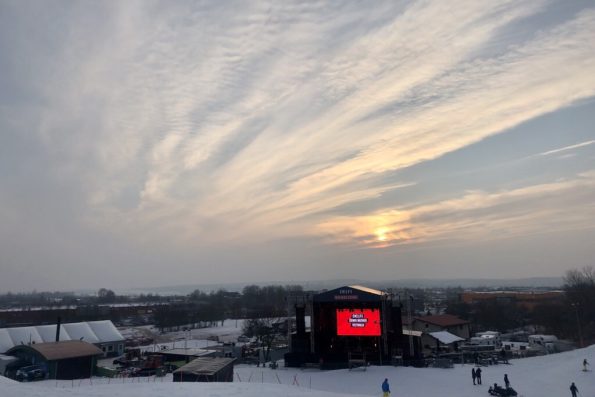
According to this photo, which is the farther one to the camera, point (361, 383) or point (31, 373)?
point (31, 373)

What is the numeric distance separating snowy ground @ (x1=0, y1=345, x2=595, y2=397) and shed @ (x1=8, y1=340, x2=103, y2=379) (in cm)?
967

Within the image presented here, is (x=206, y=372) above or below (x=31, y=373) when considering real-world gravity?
above

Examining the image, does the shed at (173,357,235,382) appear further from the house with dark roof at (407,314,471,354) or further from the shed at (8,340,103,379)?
the house with dark roof at (407,314,471,354)

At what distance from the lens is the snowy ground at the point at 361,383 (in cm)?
1891

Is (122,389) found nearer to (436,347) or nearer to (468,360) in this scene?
(468,360)

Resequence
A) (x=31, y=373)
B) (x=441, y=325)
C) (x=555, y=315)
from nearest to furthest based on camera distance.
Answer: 1. (x=31, y=373)
2. (x=441, y=325)
3. (x=555, y=315)

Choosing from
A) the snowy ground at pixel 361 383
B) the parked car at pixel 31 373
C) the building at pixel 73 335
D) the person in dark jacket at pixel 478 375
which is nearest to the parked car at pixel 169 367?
the snowy ground at pixel 361 383


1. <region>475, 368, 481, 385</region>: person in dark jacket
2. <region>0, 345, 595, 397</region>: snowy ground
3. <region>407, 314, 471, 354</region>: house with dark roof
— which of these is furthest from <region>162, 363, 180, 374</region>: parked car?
<region>407, 314, 471, 354</region>: house with dark roof

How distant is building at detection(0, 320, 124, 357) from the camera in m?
59.8

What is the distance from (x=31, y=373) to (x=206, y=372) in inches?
1085

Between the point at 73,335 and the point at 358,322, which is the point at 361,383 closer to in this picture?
the point at 358,322

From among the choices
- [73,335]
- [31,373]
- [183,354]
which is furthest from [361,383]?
[73,335]

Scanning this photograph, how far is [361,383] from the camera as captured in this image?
34031 millimetres

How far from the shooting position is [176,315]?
118188 mm
